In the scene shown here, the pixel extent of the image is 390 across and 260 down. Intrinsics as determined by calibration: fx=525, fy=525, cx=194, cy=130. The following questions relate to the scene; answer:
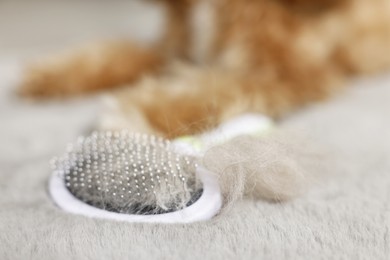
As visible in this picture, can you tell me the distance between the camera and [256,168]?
536mm

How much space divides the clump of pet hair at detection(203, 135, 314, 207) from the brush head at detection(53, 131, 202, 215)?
1.3 inches

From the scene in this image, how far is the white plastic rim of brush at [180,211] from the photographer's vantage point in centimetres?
51

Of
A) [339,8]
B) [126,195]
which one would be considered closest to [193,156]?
[126,195]

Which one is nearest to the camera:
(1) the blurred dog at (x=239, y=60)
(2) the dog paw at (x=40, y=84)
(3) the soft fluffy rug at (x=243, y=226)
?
(3) the soft fluffy rug at (x=243, y=226)

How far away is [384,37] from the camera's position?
128cm

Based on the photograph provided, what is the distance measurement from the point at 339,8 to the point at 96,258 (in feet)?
3.09

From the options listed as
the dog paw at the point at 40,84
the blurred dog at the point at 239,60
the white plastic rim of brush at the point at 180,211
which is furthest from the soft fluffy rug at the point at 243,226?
the dog paw at the point at 40,84

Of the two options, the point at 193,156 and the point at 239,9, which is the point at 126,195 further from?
the point at 239,9

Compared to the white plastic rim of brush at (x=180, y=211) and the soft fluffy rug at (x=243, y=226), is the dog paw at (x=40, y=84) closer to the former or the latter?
the soft fluffy rug at (x=243, y=226)

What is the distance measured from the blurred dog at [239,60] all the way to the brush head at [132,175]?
0.85 feet

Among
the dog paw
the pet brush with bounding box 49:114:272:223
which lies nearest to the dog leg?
the dog paw

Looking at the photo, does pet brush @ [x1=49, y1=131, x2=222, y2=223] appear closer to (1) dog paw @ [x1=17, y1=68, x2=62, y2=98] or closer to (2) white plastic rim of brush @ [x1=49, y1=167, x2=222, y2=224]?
(2) white plastic rim of brush @ [x1=49, y1=167, x2=222, y2=224]

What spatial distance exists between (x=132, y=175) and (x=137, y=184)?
16 millimetres

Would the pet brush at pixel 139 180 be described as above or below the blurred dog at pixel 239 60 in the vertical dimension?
above
